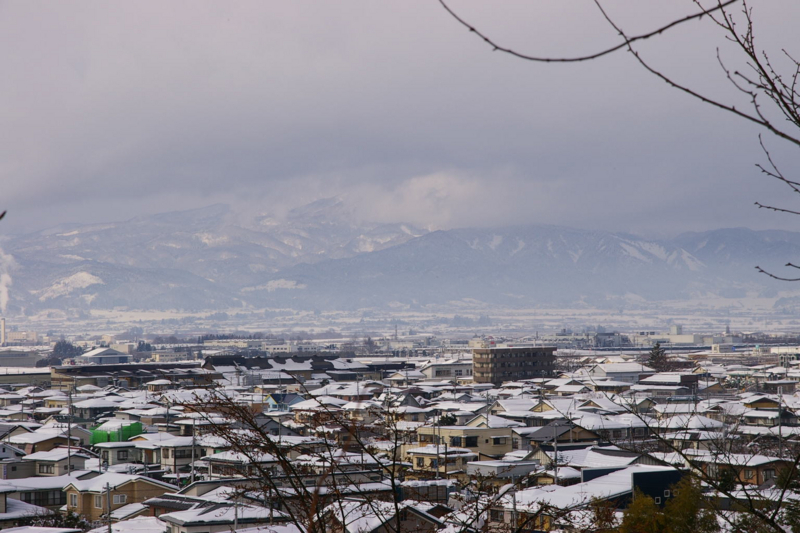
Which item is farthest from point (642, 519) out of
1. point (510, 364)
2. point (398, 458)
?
point (510, 364)

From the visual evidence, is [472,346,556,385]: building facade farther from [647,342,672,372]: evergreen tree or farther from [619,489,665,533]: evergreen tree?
[619,489,665,533]: evergreen tree

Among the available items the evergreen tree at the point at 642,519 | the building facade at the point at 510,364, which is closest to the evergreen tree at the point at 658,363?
the building facade at the point at 510,364

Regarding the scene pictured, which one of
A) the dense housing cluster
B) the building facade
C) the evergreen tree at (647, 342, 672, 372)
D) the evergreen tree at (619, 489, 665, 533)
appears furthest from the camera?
the evergreen tree at (647, 342, 672, 372)

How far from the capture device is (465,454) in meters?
16.7

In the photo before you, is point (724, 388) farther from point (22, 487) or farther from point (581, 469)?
point (22, 487)

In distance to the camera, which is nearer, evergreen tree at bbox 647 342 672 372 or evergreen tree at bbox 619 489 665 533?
evergreen tree at bbox 619 489 665 533

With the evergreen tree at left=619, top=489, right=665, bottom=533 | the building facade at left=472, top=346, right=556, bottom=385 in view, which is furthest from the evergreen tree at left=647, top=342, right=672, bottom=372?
the evergreen tree at left=619, top=489, right=665, bottom=533

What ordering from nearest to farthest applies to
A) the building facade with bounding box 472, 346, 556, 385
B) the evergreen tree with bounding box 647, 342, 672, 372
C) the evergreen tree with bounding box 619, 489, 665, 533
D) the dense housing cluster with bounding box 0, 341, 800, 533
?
the dense housing cluster with bounding box 0, 341, 800, 533
the evergreen tree with bounding box 619, 489, 665, 533
the building facade with bounding box 472, 346, 556, 385
the evergreen tree with bounding box 647, 342, 672, 372

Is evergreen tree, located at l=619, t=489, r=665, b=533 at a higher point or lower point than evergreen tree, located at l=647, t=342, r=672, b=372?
higher

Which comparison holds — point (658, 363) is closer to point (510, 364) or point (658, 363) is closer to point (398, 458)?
point (510, 364)

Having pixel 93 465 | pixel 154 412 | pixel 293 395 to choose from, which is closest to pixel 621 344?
pixel 293 395

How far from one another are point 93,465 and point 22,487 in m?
3.64

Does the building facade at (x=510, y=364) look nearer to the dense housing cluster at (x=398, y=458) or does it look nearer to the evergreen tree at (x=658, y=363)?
the dense housing cluster at (x=398, y=458)

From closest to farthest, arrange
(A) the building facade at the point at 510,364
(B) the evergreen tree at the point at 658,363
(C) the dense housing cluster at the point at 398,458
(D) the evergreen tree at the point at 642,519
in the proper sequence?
1. (C) the dense housing cluster at the point at 398,458
2. (D) the evergreen tree at the point at 642,519
3. (A) the building facade at the point at 510,364
4. (B) the evergreen tree at the point at 658,363
